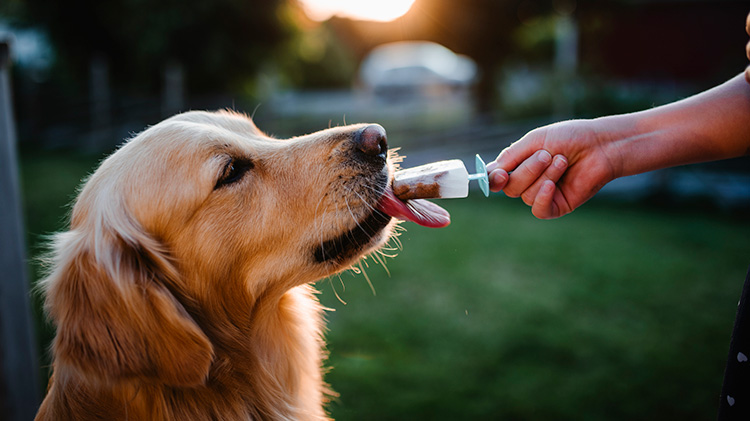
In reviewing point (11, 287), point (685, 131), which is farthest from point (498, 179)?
point (11, 287)

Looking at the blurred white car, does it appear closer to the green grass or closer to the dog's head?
the green grass

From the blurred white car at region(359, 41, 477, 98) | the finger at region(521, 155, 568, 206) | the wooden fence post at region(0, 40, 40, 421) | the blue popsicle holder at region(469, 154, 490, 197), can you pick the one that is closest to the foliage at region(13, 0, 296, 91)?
the blurred white car at region(359, 41, 477, 98)

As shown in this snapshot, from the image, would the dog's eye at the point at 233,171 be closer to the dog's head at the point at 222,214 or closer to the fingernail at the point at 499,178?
the dog's head at the point at 222,214

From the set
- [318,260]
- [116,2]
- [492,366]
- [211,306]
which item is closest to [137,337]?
[211,306]

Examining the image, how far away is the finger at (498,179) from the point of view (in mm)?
1982

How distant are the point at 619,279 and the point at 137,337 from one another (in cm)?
572

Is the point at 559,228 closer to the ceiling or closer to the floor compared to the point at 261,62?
closer to the floor

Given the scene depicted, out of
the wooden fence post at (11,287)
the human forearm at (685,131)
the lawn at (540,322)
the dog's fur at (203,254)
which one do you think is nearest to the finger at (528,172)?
the human forearm at (685,131)

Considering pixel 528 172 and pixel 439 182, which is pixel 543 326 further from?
pixel 439 182

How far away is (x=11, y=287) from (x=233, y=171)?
1720 millimetres

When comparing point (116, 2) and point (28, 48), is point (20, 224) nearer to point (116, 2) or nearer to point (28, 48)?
point (116, 2)

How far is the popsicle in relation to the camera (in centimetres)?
194

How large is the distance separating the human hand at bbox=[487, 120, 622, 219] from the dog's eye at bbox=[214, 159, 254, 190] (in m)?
1.11

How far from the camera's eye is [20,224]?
9.30 feet
